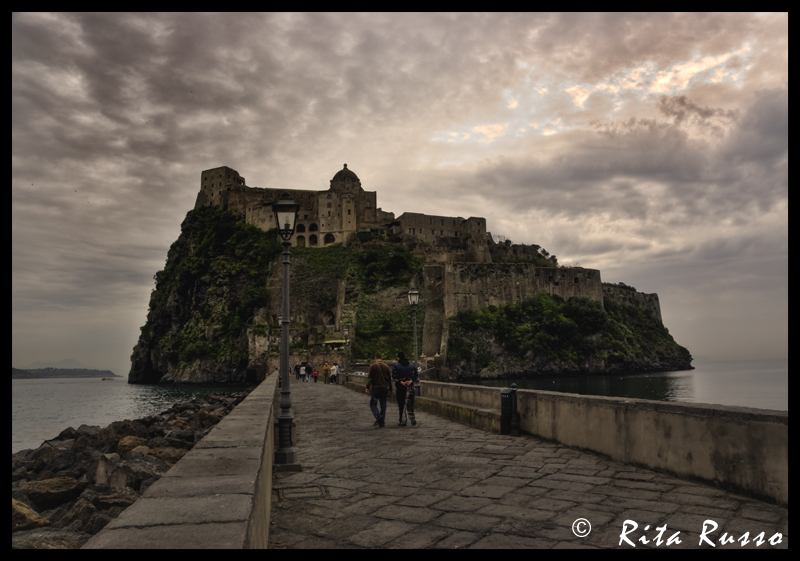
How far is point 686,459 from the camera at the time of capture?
5.20 meters

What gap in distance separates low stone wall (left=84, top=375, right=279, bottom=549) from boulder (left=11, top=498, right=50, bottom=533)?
15.9ft

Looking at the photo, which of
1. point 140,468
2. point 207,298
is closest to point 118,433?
point 140,468

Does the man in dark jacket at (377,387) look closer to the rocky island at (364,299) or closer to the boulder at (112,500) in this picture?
the boulder at (112,500)

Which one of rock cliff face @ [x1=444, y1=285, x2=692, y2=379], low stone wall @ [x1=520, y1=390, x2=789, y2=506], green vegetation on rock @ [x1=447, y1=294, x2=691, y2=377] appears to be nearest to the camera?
low stone wall @ [x1=520, y1=390, x2=789, y2=506]

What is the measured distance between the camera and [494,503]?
15.3ft

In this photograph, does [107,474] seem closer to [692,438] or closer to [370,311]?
[692,438]

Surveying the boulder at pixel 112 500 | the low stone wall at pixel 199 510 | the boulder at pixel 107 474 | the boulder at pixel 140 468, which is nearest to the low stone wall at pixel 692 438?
the low stone wall at pixel 199 510

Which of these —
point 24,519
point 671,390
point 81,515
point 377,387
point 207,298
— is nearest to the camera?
point 81,515

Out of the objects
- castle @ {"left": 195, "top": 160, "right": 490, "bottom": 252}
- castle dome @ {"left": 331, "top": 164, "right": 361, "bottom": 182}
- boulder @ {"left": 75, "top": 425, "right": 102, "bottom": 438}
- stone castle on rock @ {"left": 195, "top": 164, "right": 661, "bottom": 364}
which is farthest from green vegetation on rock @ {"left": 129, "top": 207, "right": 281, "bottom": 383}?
boulder @ {"left": 75, "top": 425, "right": 102, "bottom": 438}

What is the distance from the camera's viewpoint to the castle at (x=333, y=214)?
72.8 metres

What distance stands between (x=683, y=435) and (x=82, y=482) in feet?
31.5

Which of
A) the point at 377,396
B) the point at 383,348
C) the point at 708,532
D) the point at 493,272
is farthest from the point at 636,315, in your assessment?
the point at 708,532

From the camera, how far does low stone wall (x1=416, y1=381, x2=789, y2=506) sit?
432 centimetres

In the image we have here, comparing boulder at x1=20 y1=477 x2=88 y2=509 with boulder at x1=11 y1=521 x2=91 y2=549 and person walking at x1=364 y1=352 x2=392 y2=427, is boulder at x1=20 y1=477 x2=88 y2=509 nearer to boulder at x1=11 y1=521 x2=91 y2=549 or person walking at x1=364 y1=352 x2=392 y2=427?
boulder at x1=11 y1=521 x2=91 y2=549
